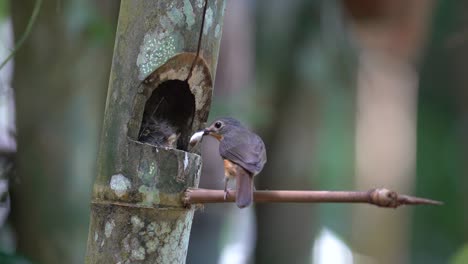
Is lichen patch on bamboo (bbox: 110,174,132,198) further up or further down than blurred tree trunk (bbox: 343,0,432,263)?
further down

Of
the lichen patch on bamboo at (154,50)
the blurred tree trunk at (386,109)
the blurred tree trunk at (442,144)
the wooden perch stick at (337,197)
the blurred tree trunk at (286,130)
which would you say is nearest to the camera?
the wooden perch stick at (337,197)

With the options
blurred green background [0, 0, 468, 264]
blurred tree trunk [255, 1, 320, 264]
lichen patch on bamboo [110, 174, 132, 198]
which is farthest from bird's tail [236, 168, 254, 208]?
blurred tree trunk [255, 1, 320, 264]

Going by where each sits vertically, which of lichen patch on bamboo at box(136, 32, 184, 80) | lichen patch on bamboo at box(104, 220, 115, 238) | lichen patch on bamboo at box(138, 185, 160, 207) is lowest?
lichen patch on bamboo at box(104, 220, 115, 238)

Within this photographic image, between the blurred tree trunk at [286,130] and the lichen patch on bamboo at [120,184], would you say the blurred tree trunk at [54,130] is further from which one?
the blurred tree trunk at [286,130]

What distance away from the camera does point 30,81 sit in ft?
14.5

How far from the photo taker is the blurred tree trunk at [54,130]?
14.2 ft

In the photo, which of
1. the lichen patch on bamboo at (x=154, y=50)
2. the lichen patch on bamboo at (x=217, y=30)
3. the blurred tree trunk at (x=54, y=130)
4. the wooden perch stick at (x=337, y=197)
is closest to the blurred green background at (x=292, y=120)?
the blurred tree trunk at (x=54, y=130)

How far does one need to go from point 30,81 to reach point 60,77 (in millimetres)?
147

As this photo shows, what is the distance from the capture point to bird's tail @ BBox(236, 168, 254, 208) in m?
2.56

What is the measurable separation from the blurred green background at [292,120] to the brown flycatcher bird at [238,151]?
0.88 meters

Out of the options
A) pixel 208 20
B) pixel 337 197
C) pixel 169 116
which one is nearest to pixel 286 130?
pixel 169 116

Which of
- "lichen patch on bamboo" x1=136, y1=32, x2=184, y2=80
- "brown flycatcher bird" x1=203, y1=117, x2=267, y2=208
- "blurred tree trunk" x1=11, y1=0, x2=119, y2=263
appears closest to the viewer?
A: "lichen patch on bamboo" x1=136, y1=32, x2=184, y2=80

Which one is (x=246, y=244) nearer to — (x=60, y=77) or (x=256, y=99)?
(x=256, y=99)

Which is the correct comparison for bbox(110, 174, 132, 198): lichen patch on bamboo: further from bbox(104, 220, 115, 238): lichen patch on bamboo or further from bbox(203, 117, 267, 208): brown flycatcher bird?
bbox(203, 117, 267, 208): brown flycatcher bird
